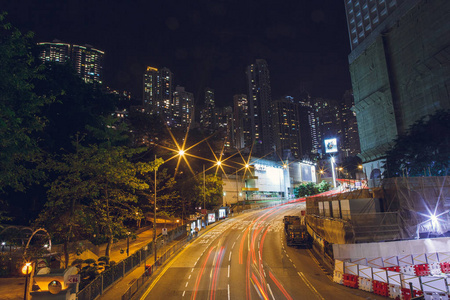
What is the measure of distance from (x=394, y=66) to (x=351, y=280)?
224ft

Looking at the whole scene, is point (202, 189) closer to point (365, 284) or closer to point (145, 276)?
point (145, 276)

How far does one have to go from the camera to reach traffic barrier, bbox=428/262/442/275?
65.0 ft

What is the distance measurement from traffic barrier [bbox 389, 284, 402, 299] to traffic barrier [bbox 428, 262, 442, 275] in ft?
20.5

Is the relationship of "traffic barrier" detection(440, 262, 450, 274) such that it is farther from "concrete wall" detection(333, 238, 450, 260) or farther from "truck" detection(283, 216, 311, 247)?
"truck" detection(283, 216, 311, 247)

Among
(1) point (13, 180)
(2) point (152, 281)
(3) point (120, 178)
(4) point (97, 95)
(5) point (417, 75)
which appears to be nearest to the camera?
(1) point (13, 180)

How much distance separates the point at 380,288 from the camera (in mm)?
16781

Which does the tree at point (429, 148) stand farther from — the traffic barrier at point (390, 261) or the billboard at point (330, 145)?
the billboard at point (330, 145)

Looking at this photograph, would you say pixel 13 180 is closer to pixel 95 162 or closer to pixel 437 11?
pixel 95 162

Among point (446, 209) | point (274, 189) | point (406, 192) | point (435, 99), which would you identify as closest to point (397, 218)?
point (406, 192)

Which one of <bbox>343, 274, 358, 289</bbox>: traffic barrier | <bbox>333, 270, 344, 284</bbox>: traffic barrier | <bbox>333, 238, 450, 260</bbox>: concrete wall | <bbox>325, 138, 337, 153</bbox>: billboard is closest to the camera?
<bbox>343, 274, 358, 289</bbox>: traffic barrier

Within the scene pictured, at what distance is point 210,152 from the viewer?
5912 centimetres

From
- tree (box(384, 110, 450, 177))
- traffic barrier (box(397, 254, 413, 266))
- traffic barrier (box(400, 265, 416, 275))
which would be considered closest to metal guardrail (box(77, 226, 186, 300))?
traffic barrier (box(400, 265, 416, 275))

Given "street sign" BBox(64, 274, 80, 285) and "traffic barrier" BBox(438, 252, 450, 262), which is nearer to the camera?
"street sign" BBox(64, 274, 80, 285)

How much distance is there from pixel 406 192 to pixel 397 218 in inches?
131
